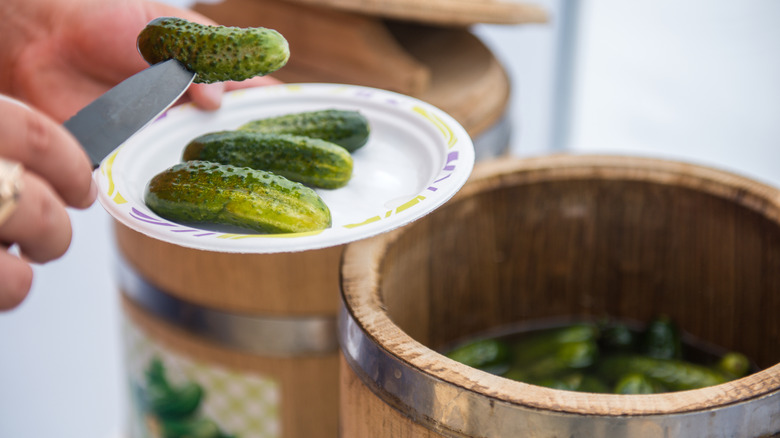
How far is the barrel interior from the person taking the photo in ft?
3.22

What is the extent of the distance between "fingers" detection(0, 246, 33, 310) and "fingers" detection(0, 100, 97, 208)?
0.21 ft

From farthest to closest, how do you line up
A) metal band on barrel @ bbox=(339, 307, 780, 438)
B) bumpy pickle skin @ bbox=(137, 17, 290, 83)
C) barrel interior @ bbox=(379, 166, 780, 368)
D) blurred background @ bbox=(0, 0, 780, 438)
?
blurred background @ bbox=(0, 0, 780, 438) < barrel interior @ bbox=(379, 166, 780, 368) < bumpy pickle skin @ bbox=(137, 17, 290, 83) < metal band on barrel @ bbox=(339, 307, 780, 438)

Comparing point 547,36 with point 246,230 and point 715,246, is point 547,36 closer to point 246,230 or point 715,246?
point 715,246

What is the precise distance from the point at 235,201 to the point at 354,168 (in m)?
0.18

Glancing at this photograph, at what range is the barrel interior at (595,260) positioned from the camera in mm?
981

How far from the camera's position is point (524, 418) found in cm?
64

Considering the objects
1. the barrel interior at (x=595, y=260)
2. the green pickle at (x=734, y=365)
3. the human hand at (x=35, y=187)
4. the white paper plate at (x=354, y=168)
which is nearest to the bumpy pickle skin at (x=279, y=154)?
the white paper plate at (x=354, y=168)

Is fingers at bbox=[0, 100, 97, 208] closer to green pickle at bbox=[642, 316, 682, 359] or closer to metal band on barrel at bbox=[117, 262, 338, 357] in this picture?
metal band on barrel at bbox=[117, 262, 338, 357]

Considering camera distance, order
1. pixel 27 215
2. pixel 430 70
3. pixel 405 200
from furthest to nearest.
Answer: pixel 430 70
pixel 405 200
pixel 27 215

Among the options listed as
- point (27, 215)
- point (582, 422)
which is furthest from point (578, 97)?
point (27, 215)

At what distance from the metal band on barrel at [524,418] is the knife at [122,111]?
0.31 meters

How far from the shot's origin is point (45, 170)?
573mm

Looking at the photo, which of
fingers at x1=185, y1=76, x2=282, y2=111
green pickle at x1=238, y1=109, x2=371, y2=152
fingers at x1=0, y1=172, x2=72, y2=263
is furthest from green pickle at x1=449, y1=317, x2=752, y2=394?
fingers at x1=0, y1=172, x2=72, y2=263

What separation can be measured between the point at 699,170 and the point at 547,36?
1718mm
